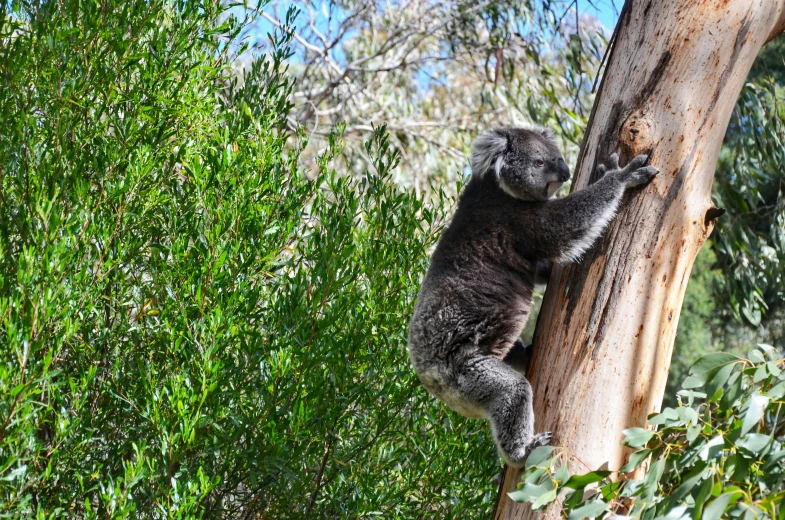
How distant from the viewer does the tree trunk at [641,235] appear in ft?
7.82

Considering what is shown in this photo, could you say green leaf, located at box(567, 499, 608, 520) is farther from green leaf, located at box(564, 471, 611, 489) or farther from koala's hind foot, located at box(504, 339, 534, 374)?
koala's hind foot, located at box(504, 339, 534, 374)

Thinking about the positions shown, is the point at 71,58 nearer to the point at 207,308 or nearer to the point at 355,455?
the point at 207,308

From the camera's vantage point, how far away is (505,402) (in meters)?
2.59

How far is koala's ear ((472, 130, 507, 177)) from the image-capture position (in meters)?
3.34

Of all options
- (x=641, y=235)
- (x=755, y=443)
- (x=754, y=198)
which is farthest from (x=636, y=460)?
(x=754, y=198)

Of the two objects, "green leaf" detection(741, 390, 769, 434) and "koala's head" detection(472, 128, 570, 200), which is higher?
"koala's head" detection(472, 128, 570, 200)

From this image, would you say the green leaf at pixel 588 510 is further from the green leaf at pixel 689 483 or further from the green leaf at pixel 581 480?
the green leaf at pixel 689 483

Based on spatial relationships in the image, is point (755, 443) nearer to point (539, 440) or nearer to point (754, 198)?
point (539, 440)

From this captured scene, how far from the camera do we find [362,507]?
9.90 feet

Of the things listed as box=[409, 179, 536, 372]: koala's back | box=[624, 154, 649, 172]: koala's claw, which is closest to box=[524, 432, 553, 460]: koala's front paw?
box=[409, 179, 536, 372]: koala's back

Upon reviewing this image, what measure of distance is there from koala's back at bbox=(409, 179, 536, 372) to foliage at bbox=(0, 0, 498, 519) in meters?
0.29

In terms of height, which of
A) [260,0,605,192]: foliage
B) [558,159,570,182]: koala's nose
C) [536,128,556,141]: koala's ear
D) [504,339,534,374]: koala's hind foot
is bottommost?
[504,339,534,374]: koala's hind foot

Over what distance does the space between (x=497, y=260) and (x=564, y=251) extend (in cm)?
40

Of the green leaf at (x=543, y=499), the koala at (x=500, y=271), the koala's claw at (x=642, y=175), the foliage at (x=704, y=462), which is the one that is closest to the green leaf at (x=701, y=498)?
the foliage at (x=704, y=462)
